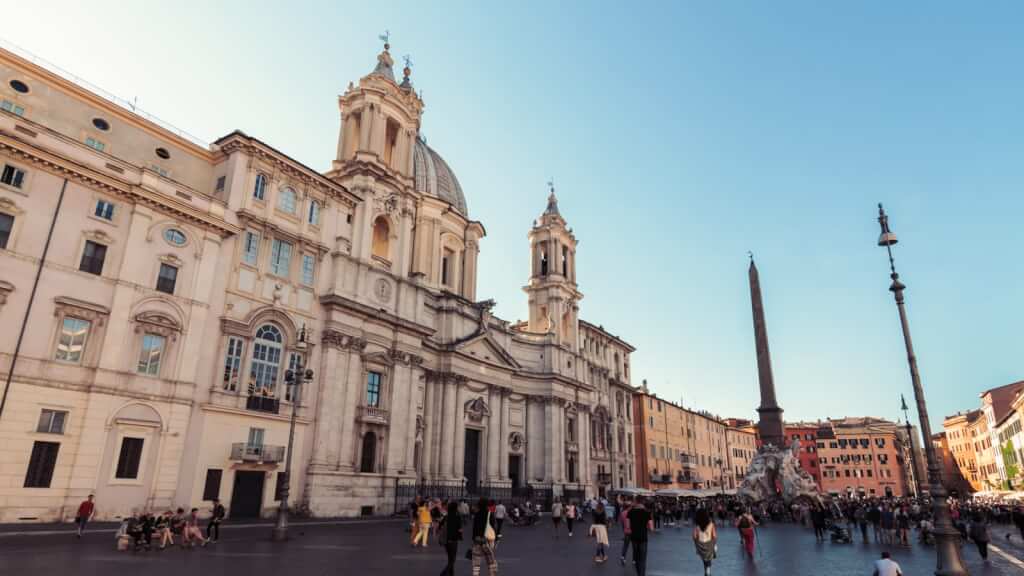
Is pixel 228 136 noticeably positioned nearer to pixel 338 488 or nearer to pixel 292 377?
pixel 292 377

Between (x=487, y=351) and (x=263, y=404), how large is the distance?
2073 cm

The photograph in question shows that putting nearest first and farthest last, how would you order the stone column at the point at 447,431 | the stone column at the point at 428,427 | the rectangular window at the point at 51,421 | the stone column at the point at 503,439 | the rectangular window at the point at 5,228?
the rectangular window at the point at 51,421, the rectangular window at the point at 5,228, the stone column at the point at 428,427, the stone column at the point at 447,431, the stone column at the point at 503,439

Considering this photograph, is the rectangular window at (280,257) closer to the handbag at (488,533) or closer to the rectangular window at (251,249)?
the rectangular window at (251,249)

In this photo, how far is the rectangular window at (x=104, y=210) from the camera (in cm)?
2292

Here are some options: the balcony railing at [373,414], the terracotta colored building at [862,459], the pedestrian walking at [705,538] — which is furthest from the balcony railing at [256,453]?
the terracotta colored building at [862,459]

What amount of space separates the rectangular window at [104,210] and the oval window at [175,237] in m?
2.06

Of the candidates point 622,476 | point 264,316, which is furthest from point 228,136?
point 622,476

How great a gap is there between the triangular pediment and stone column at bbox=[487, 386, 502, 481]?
7.34 feet

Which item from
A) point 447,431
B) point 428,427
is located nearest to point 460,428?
point 447,431

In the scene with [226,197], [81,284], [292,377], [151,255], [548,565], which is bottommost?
[548,565]

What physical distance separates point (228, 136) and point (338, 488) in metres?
18.0

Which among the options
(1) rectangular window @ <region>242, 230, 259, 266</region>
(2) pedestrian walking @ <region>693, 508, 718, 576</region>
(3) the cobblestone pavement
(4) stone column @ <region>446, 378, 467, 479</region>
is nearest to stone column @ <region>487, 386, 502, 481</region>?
(4) stone column @ <region>446, 378, 467, 479</region>

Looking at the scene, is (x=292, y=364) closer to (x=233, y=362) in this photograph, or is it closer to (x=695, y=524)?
(x=233, y=362)

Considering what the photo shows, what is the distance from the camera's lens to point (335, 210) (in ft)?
107
